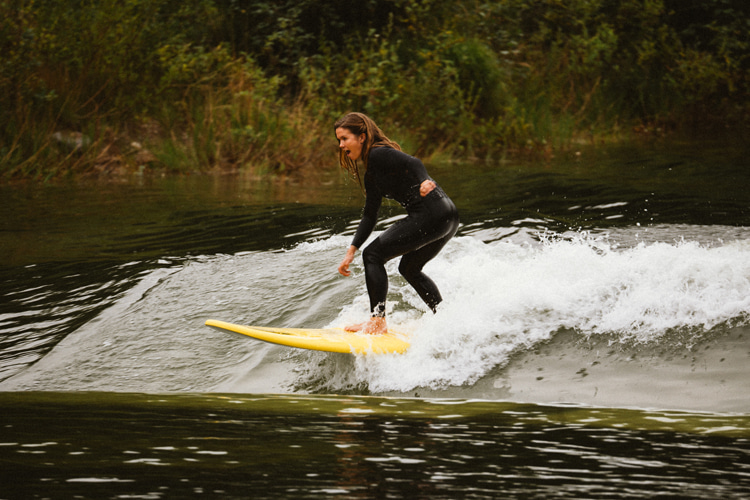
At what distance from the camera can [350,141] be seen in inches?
240

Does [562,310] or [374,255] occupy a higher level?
[374,255]

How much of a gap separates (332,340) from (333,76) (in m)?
13.2

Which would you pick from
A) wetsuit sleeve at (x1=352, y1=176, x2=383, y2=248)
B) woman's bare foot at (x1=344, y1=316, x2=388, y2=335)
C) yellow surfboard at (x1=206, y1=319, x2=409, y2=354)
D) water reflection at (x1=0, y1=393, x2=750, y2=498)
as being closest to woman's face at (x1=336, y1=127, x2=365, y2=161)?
wetsuit sleeve at (x1=352, y1=176, x2=383, y2=248)

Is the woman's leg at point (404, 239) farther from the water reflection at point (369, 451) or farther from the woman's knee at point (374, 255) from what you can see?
the water reflection at point (369, 451)

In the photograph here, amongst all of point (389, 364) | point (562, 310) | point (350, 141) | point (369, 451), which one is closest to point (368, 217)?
Result: point (350, 141)

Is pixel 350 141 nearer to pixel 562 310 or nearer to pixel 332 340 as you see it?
pixel 332 340

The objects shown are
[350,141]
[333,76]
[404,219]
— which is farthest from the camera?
[333,76]

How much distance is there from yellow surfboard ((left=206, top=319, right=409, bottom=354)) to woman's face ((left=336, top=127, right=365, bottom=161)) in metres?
1.26

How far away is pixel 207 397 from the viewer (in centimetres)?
589

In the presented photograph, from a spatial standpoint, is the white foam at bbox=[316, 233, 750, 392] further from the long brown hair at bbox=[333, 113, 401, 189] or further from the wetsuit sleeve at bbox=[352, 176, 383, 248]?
the long brown hair at bbox=[333, 113, 401, 189]

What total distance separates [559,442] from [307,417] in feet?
4.92

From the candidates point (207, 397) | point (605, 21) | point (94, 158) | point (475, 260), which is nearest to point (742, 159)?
point (605, 21)

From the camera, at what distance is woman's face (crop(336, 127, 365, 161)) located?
6094 millimetres

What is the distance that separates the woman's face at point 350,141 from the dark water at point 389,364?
1354mm
